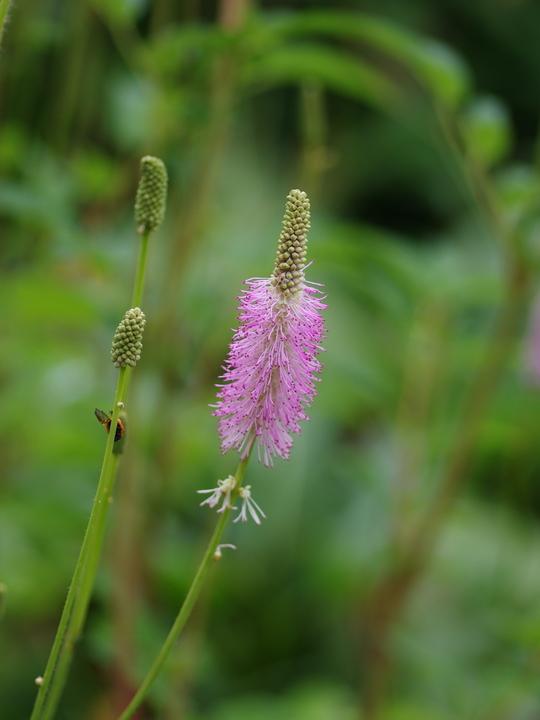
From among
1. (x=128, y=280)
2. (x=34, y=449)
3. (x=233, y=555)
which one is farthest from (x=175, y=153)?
(x=233, y=555)

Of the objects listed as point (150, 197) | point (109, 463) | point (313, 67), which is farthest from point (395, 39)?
point (109, 463)

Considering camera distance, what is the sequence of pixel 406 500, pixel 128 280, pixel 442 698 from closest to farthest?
1. pixel 128 280
2. pixel 406 500
3. pixel 442 698

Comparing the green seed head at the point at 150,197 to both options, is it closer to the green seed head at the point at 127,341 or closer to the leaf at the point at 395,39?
the green seed head at the point at 127,341

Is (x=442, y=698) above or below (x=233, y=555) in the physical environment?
below

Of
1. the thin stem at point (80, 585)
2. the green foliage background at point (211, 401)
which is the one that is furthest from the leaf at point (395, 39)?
the thin stem at point (80, 585)

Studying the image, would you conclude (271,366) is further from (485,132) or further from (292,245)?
(485,132)

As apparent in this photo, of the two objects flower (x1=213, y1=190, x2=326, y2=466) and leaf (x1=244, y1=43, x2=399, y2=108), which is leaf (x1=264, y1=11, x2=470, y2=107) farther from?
flower (x1=213, y1=190, x2=326, y2=466)

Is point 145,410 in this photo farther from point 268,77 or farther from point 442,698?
point 442,698
